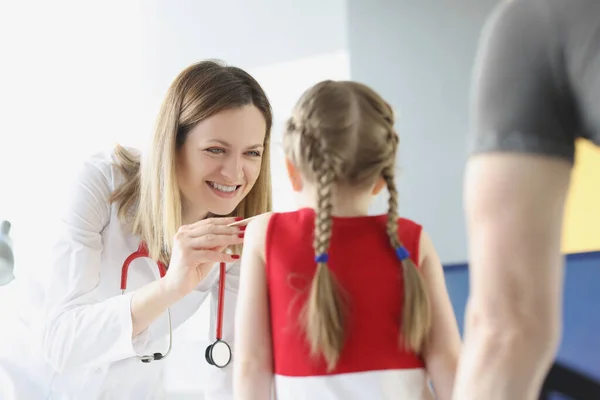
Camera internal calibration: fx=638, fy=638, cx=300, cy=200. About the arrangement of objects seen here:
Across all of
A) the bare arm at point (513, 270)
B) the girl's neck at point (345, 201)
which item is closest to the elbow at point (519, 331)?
the bare arm at point (513, 270)

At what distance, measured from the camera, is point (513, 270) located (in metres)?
0.62

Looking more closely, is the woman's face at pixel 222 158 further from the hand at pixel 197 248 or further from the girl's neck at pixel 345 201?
the girl's neck at pixel 345 201

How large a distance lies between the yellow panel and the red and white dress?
1062mm

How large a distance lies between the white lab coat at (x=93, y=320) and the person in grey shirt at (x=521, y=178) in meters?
0.89

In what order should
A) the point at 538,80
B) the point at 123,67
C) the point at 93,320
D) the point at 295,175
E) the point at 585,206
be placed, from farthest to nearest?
the point at 123,67
the point at 585,206
the point at 93,320
the point at 295,175
the point at 538,80

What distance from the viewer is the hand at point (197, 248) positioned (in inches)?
47.6

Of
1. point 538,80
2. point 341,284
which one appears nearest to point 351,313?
point 341,284

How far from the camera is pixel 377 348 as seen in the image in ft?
2.78

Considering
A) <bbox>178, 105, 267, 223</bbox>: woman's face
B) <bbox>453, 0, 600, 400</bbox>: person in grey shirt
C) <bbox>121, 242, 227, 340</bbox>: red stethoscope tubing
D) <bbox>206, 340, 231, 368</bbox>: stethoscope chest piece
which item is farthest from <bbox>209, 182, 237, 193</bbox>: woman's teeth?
<bbox>453, 0, 600, 400</bbox>: person in grey shirt

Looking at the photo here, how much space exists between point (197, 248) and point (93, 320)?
30 centimetres

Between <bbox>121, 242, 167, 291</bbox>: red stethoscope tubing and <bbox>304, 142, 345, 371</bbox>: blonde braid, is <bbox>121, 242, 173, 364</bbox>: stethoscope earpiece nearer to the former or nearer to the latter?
<bbox>121, 242, 167, 291</bbox>: red stethoscope tubing

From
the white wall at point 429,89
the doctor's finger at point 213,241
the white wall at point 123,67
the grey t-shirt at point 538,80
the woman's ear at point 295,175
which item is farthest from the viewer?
the white wall at point 123,67

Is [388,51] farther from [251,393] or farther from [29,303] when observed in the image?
[251,393]

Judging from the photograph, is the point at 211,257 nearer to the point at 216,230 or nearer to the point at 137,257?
the point at 216,230
